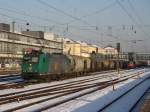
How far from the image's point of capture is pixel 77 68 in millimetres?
50875

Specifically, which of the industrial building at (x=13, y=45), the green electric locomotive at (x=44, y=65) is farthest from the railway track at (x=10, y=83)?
the industrial building at (x=13, y=45)

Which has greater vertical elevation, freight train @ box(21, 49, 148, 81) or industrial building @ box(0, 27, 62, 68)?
industrial building @ box(0, 27, 62, 68)

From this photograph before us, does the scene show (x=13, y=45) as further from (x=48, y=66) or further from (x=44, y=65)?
(x=44, y=65)

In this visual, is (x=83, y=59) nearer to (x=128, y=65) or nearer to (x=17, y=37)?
(x=17, y=37)

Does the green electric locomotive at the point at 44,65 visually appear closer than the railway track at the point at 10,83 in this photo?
No

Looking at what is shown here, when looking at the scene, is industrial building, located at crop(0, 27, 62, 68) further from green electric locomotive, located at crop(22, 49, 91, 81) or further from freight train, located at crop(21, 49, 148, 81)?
green electric locomotive, located at crop(22, 49, 91, 81)

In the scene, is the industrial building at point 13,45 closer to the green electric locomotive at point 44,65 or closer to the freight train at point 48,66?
the freight train at point 48,66

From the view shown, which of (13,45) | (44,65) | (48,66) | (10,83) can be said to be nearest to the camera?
(10,83)

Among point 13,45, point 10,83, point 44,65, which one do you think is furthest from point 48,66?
point 13,45

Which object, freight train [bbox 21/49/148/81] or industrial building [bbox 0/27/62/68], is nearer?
freight train [bbox 21/49/148/81]

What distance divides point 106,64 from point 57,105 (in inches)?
2457

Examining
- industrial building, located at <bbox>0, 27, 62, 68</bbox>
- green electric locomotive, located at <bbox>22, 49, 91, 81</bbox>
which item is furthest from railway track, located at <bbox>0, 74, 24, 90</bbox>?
industrial building, located at <bbox>0, 27, 62, 68</bbox>

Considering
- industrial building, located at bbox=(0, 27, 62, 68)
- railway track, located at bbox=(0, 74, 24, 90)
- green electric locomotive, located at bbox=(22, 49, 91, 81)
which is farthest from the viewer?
industrial building, located at bbox=(0, 27, 62, 68)

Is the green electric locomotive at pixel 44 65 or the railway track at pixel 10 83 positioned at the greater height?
the green electric locomotive at pixel 44 65
